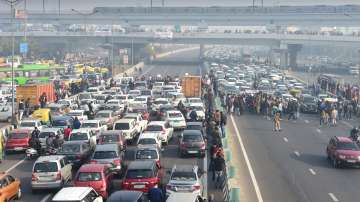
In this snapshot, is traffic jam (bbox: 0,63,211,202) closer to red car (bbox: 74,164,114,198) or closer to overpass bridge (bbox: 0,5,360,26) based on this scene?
red car (bbox: 74,164,114,198)

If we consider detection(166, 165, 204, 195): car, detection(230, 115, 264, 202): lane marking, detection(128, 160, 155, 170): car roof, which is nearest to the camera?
detection(166, 165, 204, 195): car

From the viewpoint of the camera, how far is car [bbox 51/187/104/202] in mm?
20147

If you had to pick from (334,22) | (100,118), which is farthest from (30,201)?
(334,22)

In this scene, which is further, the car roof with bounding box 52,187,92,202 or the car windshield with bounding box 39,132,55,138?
the car windshield with bounding box 39,132,55,138

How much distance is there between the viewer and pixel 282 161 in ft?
110

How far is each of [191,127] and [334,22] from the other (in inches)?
4775

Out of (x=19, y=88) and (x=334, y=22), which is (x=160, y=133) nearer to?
(x=19, y=88)

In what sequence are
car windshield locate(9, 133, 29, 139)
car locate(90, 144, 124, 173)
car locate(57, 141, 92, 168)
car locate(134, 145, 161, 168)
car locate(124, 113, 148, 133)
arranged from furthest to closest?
car locate(124, 113, 148, 133)
car windshield locate(9, 133, 29, 139)
car locate(57, 141, 92, 168)
car locate(134, 145, 161, 168)
car locate(90, 144, 124, 173)

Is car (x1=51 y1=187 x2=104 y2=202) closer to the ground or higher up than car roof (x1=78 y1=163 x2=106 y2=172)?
closer to the ground

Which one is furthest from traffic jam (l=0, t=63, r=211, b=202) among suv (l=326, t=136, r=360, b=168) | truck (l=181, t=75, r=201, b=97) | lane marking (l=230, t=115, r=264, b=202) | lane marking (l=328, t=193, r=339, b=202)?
suv (l=326, t=136, r=360, b=168)

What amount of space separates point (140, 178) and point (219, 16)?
143298 millimetres

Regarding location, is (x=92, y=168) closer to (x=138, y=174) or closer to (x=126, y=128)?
(x=138, y=174)

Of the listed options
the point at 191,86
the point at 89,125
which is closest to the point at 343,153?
the point at 89,125

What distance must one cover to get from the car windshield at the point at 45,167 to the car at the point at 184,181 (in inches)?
173
